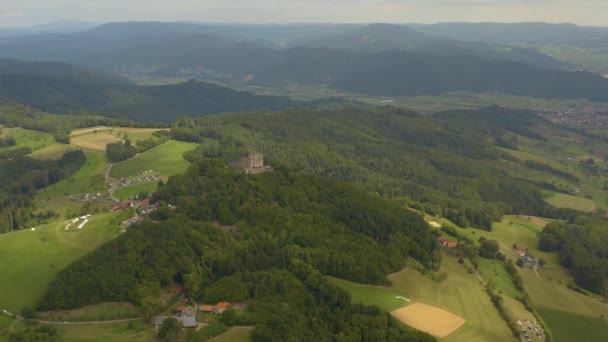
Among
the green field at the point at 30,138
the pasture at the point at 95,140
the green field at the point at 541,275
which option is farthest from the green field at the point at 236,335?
the green field at the point at 30,138

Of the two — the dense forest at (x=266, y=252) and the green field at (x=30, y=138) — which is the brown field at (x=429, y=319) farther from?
the green field at (x=30, y=138)

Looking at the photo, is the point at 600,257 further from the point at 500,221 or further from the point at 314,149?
the point at 314,149

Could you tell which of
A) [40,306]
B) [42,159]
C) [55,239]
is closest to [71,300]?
[40,306]

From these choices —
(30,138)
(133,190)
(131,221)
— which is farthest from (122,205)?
(30,138)

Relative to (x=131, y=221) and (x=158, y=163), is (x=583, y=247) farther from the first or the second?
(x=158, y=163)

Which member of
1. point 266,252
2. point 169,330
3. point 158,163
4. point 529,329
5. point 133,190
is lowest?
point 529,329
